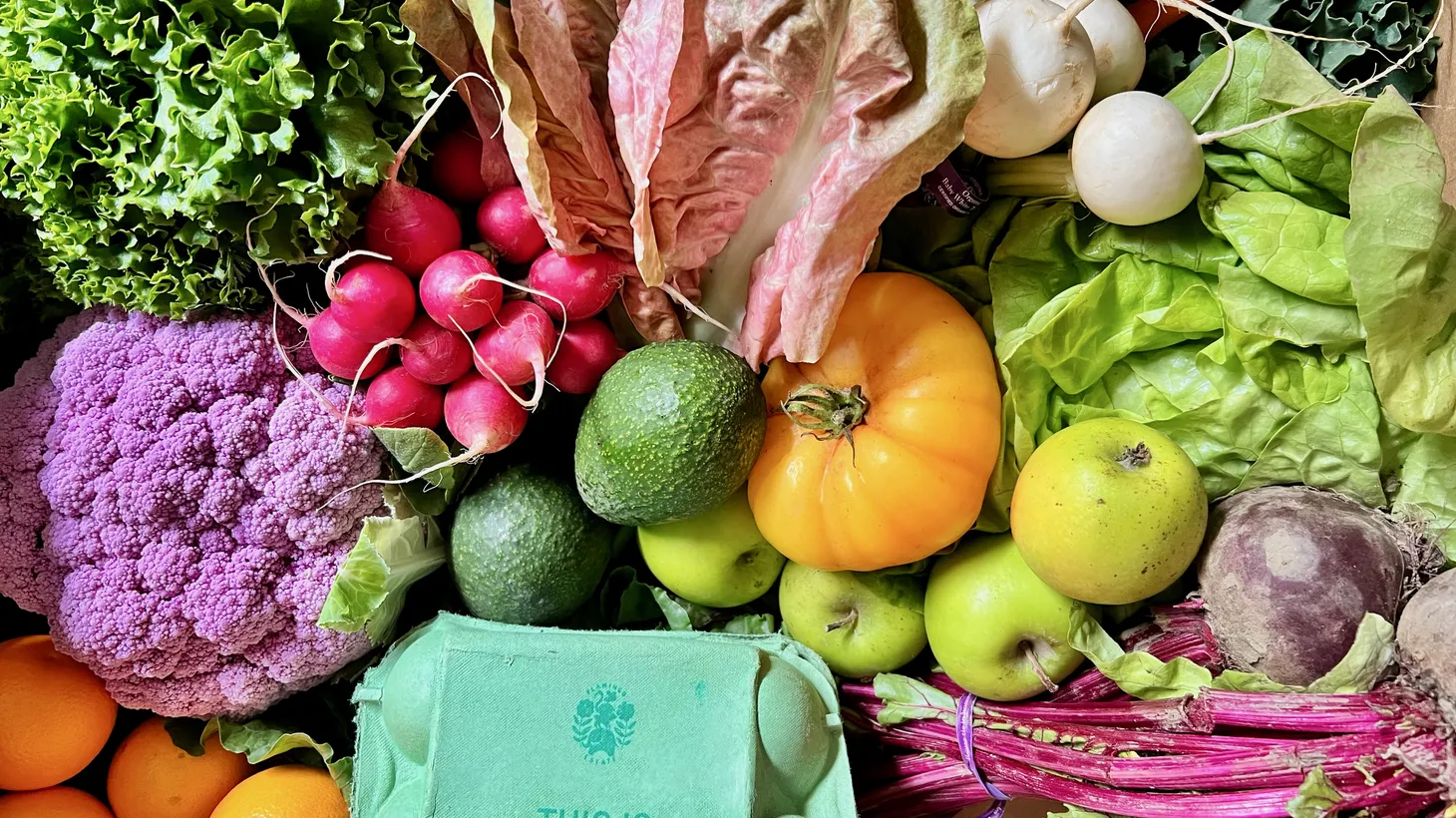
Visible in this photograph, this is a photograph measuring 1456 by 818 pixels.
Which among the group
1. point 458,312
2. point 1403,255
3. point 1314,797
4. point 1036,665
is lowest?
point 1036,665

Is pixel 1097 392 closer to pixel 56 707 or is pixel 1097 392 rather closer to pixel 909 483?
pixel 909 483

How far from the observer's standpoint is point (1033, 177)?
962mm

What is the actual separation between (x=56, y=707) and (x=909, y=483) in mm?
1012

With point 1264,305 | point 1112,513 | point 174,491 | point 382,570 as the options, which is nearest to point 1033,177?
point 1264,305

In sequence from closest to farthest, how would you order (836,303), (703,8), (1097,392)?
(703,8)
(836,303)
(1097,392)

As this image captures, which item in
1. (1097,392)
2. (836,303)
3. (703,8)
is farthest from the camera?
(1097,392)

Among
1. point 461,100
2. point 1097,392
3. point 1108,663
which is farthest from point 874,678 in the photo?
point 461,100

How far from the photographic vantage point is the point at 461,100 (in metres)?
0.97

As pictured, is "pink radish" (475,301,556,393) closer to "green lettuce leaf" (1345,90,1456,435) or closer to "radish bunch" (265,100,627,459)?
"radish bunch" (265,100,627,459)

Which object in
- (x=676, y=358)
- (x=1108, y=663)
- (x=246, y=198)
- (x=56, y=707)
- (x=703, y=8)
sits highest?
(x=703, y=8)

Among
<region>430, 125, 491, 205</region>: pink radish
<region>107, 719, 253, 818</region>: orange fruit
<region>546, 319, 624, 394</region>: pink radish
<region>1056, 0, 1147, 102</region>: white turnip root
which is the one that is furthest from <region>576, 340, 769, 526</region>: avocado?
<region>107, 719, 253, 818</region>: orange fruit

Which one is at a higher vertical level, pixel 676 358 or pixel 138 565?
pixel 676 358

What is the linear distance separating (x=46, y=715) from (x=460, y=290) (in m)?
0.72

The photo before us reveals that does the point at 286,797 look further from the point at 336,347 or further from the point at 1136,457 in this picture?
the point at 1136,457
